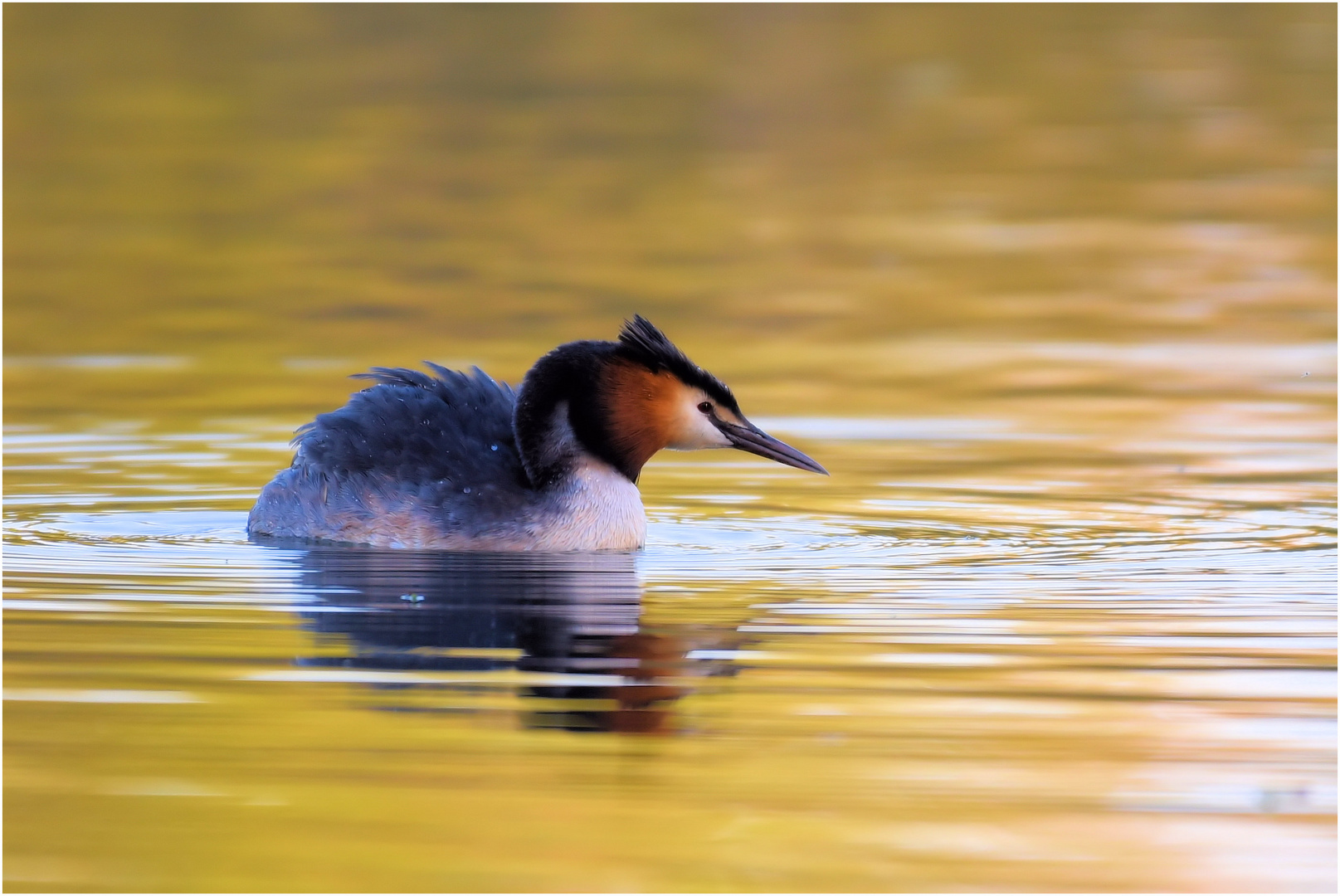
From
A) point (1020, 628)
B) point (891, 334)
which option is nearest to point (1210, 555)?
point (1020, 628)

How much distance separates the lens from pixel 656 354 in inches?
402

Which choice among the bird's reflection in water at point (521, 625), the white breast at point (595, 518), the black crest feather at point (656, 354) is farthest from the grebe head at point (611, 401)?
the bird's reflection in water at point (521, 625)

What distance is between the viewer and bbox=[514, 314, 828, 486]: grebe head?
10.2m

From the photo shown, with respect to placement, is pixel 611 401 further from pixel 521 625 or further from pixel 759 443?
pixel 521 625

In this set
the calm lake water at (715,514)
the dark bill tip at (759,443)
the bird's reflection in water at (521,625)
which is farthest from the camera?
the dark bill tip at (759,443)

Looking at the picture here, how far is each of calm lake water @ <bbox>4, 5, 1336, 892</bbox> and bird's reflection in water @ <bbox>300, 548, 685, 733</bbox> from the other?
0.12 feet

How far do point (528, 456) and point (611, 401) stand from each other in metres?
0.44

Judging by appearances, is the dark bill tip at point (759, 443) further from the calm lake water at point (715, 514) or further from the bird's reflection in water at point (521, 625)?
the bird's reflection in water at point (521, 625)

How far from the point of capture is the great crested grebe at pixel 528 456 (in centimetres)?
1015

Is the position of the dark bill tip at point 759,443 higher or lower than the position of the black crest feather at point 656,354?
lower

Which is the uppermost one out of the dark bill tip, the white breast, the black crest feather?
the black crest feather

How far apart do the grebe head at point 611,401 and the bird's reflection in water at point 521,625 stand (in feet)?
1.63

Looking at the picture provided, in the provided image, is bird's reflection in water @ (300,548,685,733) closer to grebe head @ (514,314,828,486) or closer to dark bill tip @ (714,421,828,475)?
grebe head @ (514,314,828,486)

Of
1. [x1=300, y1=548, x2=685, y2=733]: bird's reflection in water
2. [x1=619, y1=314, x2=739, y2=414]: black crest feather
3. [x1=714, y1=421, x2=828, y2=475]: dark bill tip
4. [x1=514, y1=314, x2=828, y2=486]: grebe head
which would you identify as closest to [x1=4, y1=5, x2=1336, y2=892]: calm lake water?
[x1=300, y1=548, x2=685, y2=733]: bird's reflection in water
